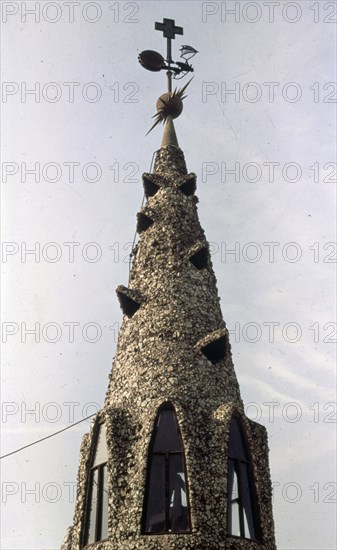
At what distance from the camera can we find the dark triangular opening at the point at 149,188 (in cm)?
2184

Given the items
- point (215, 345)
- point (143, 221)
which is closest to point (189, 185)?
point (143, 221)

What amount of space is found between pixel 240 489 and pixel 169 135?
355 inches

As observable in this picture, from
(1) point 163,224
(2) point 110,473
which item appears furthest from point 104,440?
(1) point 163,224

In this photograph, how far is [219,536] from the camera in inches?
668

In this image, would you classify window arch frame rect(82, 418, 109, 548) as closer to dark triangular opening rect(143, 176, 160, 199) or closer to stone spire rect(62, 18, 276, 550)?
stone spire rect(62, 18, 276, 550)

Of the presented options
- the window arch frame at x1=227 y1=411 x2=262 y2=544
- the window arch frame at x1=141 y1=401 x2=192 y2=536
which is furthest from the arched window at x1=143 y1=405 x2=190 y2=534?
the window arch frame at x1=227 y1=411 x2=262 y2=544

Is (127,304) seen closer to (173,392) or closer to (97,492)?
(173,392)

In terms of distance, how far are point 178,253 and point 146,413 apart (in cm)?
404

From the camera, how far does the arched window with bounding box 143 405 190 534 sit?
56.2 ft

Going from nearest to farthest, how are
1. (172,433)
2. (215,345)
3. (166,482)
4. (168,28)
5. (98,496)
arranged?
1. (166,482)
2. (172,433)
3. (98,496)
4. (215,345)
5. (168,28)

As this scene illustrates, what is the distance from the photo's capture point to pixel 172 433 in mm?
17859

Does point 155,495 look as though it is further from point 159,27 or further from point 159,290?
point 159,27

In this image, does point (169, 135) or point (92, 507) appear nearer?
point (92, 507)

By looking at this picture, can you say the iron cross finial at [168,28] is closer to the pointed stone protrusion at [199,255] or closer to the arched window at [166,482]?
the pointed stone protrusion at [199,255]
